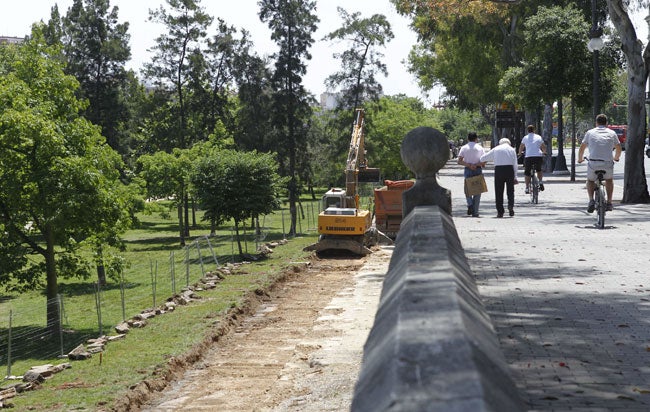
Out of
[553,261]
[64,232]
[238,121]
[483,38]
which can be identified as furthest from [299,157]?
[553,261]

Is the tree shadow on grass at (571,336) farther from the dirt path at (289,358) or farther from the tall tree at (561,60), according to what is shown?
the tall tree at (561,60)

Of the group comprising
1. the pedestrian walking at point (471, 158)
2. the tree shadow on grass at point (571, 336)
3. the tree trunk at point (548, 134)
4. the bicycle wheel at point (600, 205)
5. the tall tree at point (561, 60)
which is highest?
the tall tree at point (561, 60)

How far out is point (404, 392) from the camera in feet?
7.88

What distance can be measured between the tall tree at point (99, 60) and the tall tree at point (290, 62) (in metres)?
13.4

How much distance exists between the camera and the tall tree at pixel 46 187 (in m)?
25.9

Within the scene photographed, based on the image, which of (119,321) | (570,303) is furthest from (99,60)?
(570,303)

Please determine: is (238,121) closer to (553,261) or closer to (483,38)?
(483,38)

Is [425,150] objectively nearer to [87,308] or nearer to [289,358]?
[289,358]

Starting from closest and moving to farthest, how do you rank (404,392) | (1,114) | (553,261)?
(404,392) < (553,261) < (1,114)

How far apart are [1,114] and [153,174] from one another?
1270 inches

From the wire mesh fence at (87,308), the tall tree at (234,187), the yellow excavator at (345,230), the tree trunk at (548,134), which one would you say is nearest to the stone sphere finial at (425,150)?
the wire mesh fence at (87,308)

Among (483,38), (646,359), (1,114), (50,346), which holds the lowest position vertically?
(50,346)

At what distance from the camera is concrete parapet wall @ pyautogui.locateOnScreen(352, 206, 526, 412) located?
7.81 ft

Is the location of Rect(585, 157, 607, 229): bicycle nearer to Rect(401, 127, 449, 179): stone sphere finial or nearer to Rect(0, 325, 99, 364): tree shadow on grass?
Rect(0, 325, 99, 364): tree shadow on grass
